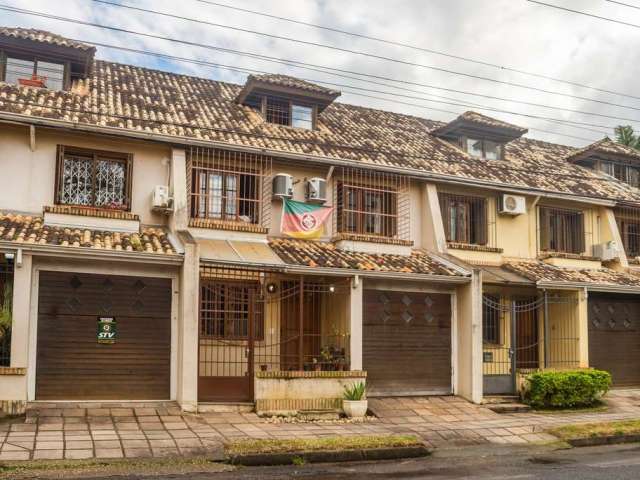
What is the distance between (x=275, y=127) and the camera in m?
19.7

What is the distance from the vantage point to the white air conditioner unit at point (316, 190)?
18.1 metres

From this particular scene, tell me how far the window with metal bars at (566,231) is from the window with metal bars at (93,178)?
1262 cm

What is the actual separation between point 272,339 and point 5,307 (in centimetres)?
608

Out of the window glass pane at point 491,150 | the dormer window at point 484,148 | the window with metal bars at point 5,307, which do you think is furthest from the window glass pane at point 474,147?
the window with metal bars at point 5,307

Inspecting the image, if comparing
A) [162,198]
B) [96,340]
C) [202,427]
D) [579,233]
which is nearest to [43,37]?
[162,198]

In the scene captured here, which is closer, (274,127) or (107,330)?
(107,330)

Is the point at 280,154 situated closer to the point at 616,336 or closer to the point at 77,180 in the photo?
the point at 77,180

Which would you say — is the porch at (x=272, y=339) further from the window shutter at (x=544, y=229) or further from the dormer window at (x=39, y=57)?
the window shutter at (x=544, y=229)

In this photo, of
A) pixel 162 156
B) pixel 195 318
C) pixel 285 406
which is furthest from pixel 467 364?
pixel 162 156

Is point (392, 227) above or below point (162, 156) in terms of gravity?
below

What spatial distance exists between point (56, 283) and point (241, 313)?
4.16 meters

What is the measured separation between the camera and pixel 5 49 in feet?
57.4

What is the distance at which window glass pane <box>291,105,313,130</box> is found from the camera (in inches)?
807

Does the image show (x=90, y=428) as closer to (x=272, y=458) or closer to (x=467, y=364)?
(x=272, y=458)
